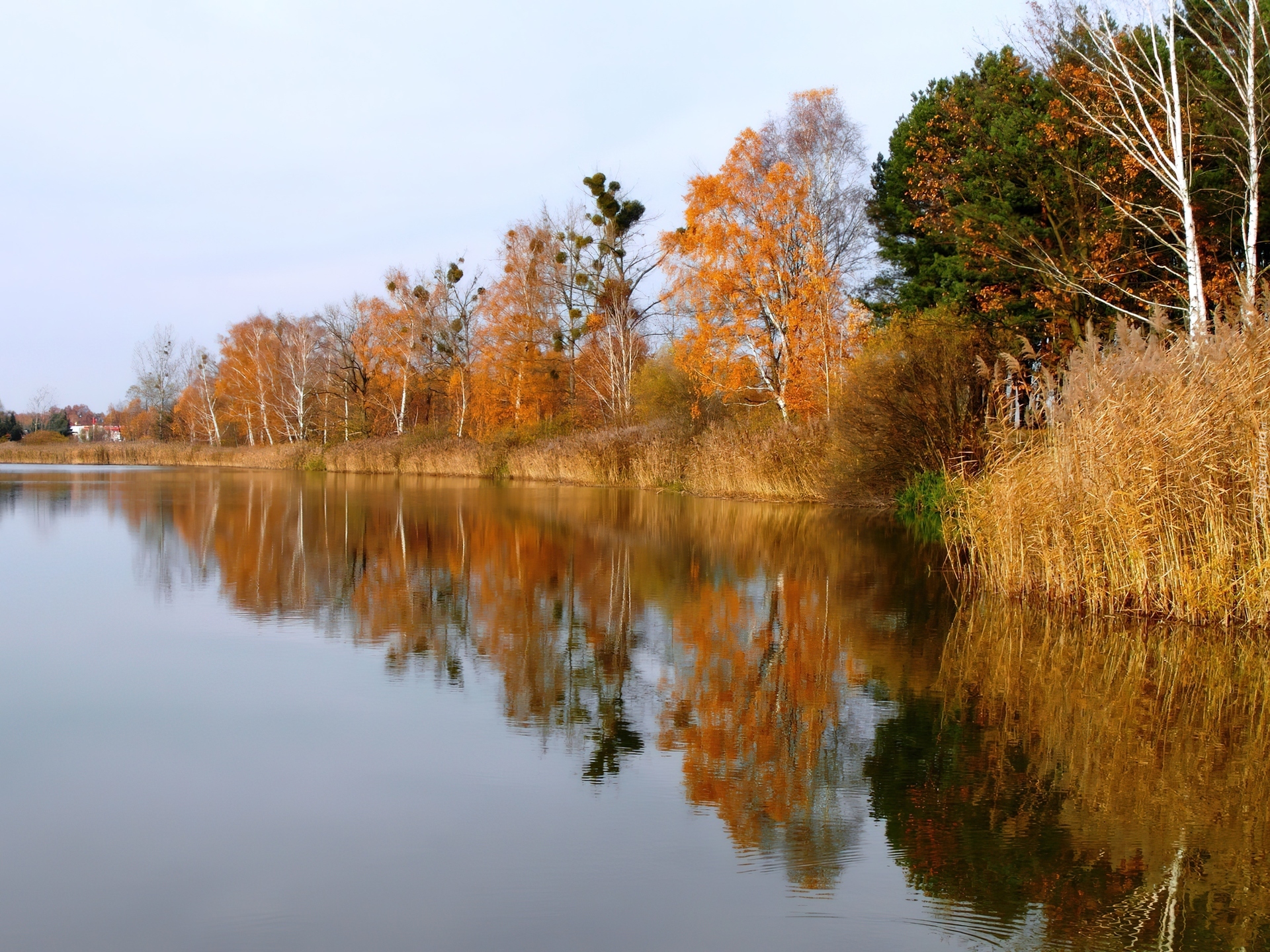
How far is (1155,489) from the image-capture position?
8.02 metres

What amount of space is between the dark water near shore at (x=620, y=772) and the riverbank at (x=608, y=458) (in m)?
12.5

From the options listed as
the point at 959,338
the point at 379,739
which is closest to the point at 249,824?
the point at 379,739

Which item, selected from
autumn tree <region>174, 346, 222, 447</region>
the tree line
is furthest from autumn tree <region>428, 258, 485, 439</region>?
autumn tree <region>174, 346, 222, 447</region>

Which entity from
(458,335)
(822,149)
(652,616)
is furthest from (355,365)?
(652,616)

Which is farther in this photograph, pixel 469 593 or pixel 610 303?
pixel 610 303

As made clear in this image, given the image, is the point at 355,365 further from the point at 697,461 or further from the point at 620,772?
the point at 620,772

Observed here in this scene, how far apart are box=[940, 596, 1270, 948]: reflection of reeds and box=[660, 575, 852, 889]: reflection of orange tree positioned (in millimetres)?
913

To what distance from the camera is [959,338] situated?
18.4 metres

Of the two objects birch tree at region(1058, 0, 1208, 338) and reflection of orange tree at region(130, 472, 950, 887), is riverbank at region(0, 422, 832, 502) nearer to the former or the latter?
reflection of orange tree at region(130, 472, 950, 887)

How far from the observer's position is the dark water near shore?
3.43 m

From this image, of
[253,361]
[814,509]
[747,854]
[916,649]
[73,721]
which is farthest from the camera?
[253,361]

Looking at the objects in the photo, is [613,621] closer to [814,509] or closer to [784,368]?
[814,509]

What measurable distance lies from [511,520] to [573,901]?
49.4 ft

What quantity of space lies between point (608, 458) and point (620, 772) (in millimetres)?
26511
